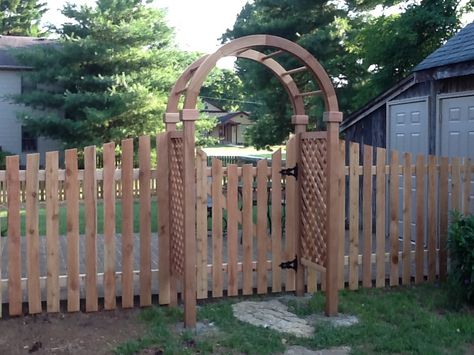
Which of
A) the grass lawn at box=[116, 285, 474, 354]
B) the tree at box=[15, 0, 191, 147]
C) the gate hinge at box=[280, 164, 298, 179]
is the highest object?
the tree at box=[15, 0, 191, 147]

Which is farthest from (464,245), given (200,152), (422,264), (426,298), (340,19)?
(340,19)

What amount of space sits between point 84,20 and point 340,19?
8.98 m

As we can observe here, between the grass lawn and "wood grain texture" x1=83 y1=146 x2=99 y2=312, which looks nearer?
the grass lawn

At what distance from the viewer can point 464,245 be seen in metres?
5.59

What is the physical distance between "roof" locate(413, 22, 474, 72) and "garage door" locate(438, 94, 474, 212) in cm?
55

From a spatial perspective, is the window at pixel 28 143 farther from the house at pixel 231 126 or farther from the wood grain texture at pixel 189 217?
the house at pixel 231 126

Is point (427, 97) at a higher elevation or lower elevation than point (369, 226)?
higher

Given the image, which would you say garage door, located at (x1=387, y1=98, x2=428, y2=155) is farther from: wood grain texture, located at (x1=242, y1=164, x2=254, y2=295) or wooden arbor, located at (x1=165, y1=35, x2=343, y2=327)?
wood grain texture, located at (x1=242, y1=164, x2=254, y2=295)

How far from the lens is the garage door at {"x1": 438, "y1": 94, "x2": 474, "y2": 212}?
7.70m

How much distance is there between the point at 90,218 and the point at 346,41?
16.1 m

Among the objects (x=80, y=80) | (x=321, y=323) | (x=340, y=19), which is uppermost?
(x=340, y=19)

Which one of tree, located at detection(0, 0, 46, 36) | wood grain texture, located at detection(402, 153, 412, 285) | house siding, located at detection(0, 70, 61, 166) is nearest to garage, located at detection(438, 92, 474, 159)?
wood grain texture, located at detection(402, 153, 412, 285)

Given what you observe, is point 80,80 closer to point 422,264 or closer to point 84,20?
point 84,20

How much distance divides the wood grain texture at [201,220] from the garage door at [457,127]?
356 cm
